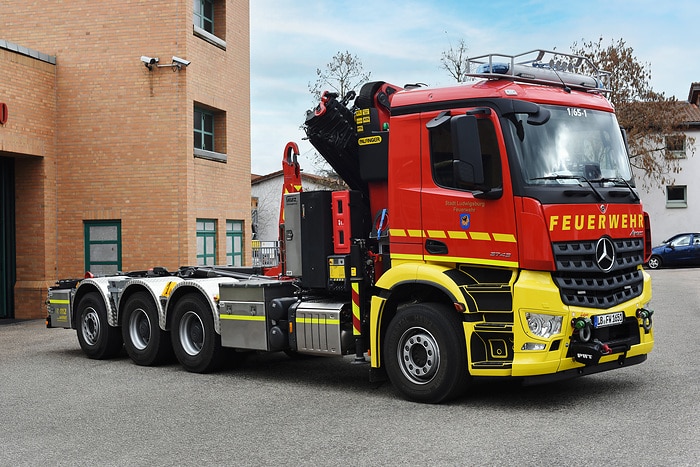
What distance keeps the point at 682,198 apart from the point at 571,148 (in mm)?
38015

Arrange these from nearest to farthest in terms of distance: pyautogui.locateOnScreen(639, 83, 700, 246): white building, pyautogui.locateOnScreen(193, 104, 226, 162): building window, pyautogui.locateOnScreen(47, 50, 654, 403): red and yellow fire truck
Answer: pyautogui.locateOnScreen(47, 50, 654, 403): red and yellow fire truck < pyautogui.locateOnScreen(193, 104, 226, 162): building window < pyautogui.locateOnScreen(639, 83, 700, 246): white building

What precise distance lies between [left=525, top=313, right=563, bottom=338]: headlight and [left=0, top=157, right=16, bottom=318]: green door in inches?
592

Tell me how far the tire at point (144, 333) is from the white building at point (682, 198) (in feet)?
118

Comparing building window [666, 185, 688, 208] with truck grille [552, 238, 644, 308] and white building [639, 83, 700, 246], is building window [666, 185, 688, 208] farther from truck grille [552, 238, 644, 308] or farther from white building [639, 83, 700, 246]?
truck grille [552, 238, 644, 308]

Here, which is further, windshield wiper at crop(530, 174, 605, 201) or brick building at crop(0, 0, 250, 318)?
brick building at crop(0, 0, 250, 318)

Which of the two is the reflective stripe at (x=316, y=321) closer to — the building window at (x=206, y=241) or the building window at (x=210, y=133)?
the building window at (x=206, y=241)

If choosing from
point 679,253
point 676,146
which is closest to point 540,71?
point 679,253

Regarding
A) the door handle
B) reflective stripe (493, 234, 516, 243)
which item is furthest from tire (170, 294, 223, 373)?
reflective stripe (493, 234, 516, 243)

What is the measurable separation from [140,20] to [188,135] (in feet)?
9.26

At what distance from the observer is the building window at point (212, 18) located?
20.2 m

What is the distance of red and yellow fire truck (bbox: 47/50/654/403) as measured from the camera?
805 cm

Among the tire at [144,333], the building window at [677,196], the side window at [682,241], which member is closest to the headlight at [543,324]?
the tire at [144,333]

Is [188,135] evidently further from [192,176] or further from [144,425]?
[144,425]

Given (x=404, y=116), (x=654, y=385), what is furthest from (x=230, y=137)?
(x=654, y=385)
